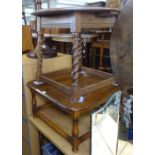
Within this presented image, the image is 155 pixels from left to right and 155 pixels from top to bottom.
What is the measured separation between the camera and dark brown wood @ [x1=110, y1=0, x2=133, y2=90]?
2.17 feet

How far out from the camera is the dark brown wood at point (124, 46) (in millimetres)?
662

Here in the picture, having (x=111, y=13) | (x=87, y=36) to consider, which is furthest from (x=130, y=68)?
A: (x=87, y=36)

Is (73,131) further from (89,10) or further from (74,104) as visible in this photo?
(89,10)

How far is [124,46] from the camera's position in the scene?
27.7 inches

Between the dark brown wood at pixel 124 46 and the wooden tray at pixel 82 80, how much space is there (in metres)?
0.14

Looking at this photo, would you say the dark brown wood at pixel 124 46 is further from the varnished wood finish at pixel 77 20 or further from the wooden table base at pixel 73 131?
the wooden table base at pixel 73 131

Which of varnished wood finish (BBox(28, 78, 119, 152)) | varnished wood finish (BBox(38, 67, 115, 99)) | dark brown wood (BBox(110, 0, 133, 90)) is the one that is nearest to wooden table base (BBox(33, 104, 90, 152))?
varnished wood finish (BBox(28, 78, 119, 152))

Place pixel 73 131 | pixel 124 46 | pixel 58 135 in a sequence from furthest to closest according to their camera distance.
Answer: pixel 58 135 → pixel 73 131 → pixel 124 46

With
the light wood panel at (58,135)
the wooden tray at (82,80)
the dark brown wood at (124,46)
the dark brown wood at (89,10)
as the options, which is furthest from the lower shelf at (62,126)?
the dark brown wood at (89,10)

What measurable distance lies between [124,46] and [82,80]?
14.9 inches

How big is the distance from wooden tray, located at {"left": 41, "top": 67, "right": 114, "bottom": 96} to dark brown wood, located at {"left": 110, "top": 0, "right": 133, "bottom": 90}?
14 centimetres

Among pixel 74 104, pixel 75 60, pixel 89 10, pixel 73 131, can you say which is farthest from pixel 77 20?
pixel 73 131
